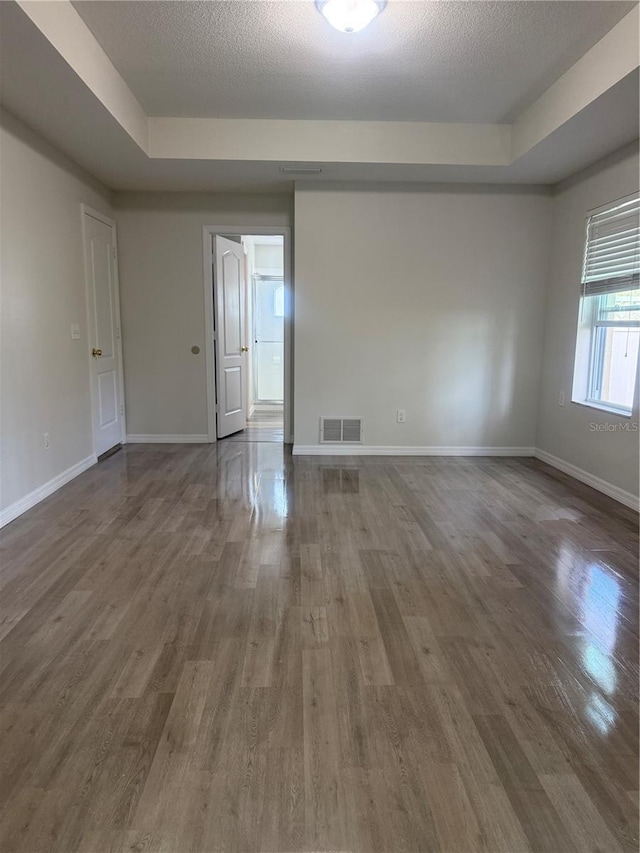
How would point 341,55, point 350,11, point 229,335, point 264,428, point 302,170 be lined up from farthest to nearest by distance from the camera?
point 264,428
point 229,335
point 302,170
point 341,55
point 350,11

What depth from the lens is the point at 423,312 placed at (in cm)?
491

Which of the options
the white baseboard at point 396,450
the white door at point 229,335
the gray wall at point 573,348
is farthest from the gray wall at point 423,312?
the white door at point 229,335

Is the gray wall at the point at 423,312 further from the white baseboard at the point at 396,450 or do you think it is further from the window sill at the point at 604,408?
the window sill at the point at 604,408

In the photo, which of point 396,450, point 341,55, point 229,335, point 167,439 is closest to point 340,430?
point 396,450

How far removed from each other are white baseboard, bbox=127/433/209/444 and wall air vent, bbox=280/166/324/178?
9.13 ft

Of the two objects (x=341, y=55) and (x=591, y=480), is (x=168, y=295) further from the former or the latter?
(x=591, y=480)

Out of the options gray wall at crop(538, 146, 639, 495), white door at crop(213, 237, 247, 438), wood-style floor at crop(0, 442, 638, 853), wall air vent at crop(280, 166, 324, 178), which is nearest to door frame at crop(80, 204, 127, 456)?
white door at crop(213, 237, 247, 438)

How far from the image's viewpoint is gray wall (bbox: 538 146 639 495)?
369cm

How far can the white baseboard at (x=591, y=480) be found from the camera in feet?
11.9

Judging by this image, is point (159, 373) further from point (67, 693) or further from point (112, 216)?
point (67, 693)

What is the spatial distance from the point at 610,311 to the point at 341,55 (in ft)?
9.00

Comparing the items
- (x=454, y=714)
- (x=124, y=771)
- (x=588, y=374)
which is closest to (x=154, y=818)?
(x=124, y=771)

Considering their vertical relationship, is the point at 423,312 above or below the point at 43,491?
above

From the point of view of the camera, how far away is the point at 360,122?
3.98 m
